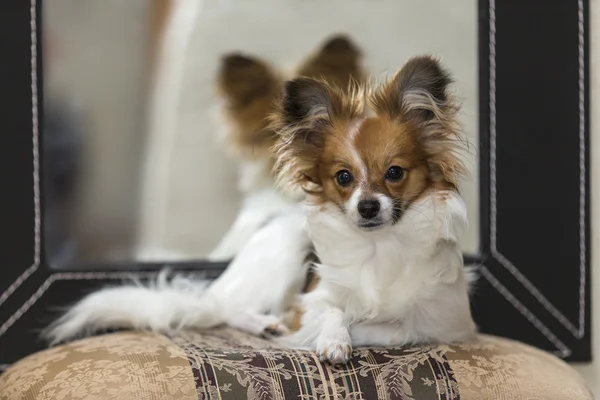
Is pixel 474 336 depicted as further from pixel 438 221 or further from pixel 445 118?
pixel 445 118

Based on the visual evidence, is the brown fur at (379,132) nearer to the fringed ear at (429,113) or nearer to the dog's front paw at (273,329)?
the fringed ear at (429,113)

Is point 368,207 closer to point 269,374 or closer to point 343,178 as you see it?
point 343,178

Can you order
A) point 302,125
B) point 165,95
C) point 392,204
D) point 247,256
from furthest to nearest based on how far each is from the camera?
point 165,95 → point 247,256 → point 302,125 → point 392,204

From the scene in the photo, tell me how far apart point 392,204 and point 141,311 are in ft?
2.44

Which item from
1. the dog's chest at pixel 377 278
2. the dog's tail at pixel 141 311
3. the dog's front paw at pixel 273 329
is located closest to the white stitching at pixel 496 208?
the dog's chest at pixel 377 278

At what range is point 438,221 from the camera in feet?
6.06

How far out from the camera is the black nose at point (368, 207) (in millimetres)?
1735

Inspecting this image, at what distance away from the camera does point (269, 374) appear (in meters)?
1.65

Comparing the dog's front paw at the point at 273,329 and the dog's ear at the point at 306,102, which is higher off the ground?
the dog's ear at the point at 306,102

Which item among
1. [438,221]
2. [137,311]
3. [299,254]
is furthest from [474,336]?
[137,311]

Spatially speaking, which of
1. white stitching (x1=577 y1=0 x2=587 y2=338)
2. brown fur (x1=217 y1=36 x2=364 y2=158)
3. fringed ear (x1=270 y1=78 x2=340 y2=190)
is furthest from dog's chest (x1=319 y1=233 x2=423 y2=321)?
white stitching (x1=577 y1=0 x2=587 y2=338)

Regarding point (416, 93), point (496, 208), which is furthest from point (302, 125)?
point (496, 208)

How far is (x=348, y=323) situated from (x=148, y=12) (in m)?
1.13

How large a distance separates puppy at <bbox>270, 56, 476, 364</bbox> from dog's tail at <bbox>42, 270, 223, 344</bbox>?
290 mm
